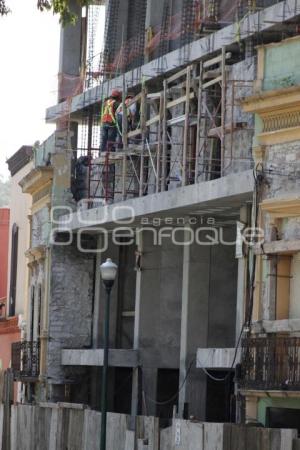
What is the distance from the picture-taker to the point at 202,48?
108 ft

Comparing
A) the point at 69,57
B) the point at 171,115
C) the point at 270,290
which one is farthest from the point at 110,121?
the point at 270,290

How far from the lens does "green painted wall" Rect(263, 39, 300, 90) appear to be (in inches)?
1062

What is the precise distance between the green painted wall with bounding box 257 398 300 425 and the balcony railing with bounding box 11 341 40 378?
46.5 ft

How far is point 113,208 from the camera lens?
35562mm

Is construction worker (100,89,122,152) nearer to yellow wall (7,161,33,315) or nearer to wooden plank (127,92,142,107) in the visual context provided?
wooden plank (127,92,142,107)

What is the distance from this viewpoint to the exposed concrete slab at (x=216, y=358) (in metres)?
29.8

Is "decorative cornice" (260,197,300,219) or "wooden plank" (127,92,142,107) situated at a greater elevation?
"wooden plank" (127,92,142,107)

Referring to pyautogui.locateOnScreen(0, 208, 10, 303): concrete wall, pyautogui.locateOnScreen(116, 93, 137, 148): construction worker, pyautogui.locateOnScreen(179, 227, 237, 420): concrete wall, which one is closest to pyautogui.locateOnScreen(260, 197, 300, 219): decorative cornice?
pyautogui.locateOnScreen(179, 227, 237, 420): concrete wall

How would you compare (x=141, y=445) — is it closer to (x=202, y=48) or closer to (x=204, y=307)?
(x=204, y=307)

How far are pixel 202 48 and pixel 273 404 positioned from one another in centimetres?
909

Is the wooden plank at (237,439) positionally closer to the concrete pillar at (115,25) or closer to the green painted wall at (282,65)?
the green painted wall at (282,65)

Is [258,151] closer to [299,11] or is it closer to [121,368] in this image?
[299,11]

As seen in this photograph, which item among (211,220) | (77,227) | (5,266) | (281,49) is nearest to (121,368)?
(77,227)

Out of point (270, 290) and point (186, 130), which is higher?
point (186, 130)
